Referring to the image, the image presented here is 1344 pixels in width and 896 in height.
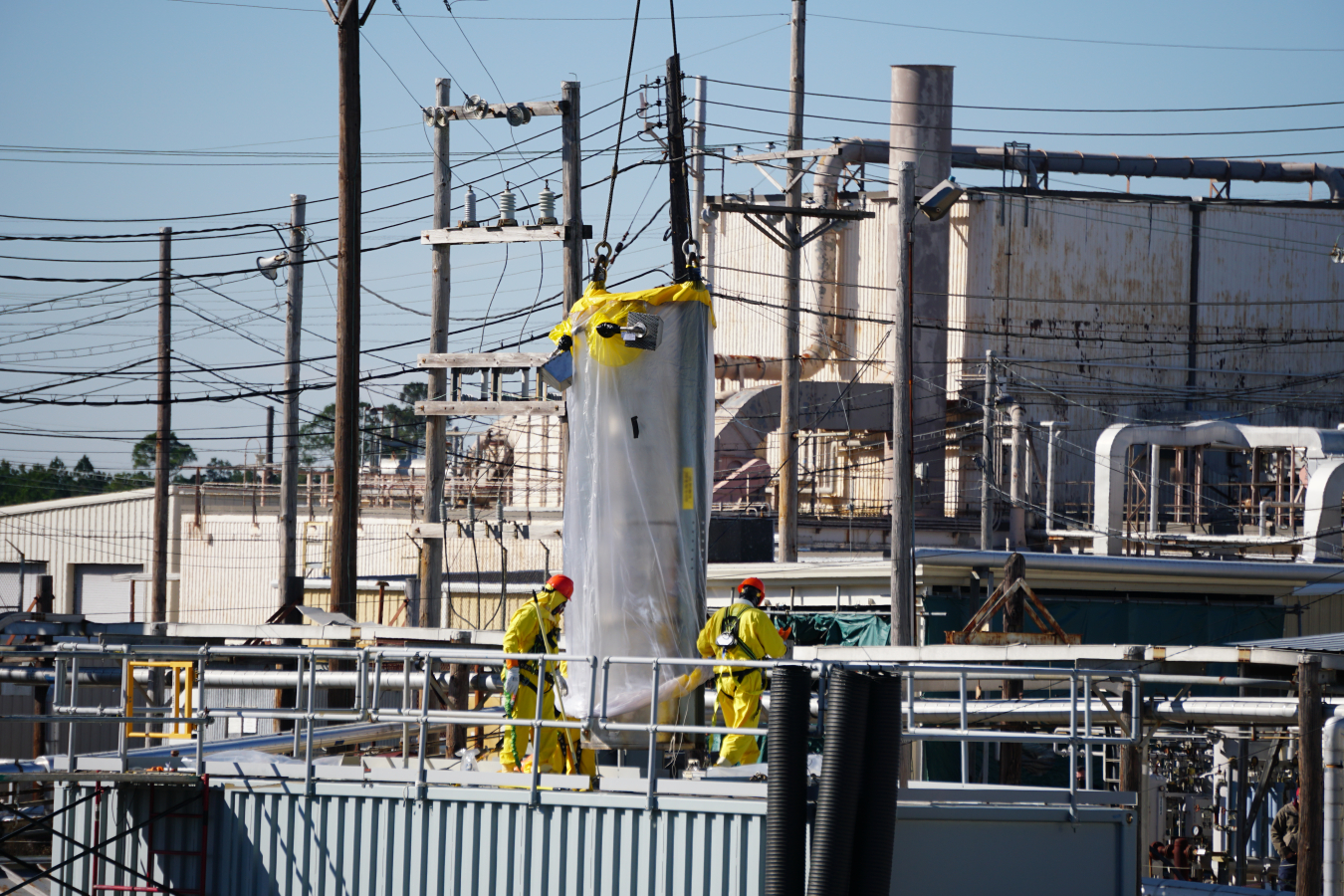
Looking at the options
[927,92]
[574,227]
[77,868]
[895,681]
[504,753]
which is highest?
[927,92]

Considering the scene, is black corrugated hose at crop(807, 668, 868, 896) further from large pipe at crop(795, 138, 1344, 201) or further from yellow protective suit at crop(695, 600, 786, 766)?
large pipe at crop(795, 138, 1344, 201)

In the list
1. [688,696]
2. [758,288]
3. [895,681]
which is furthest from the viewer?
[758,288]

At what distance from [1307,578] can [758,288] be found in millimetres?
27863

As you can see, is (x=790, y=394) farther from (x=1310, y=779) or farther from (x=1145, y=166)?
(x=1145, y=166)

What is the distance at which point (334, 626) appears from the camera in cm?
1781

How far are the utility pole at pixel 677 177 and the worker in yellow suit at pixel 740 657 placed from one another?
341 cm

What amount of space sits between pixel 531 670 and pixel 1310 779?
23.1 feet

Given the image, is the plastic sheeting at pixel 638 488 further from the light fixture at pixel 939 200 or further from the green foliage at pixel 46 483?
the green foliage at pixel 46 483

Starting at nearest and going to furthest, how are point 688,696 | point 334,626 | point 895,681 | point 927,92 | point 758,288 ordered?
point 895,681 → point 688,696 → point 334,626 → point 927,92 → point 758,288

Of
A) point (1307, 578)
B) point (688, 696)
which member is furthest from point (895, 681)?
point (1307, 578)

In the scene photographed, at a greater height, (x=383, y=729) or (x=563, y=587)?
(x=563, y=587)

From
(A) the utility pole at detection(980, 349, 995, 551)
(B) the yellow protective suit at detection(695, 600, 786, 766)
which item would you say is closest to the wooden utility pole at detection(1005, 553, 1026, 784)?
(B) the yellow protective suit at detection(695, 600, 786, 766)

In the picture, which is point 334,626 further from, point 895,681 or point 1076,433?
point 1076,433

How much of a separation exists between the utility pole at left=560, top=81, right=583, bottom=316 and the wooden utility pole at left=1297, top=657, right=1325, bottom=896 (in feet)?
33.2
